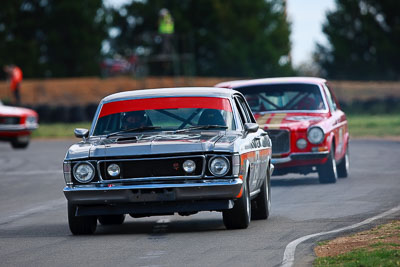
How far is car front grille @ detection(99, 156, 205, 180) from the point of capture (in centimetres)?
973

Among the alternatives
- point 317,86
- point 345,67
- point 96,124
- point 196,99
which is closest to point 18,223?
point 96,124

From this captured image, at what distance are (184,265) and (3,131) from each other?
23065 millimetres

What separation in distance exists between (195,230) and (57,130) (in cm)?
3173

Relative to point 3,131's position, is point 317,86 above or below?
above

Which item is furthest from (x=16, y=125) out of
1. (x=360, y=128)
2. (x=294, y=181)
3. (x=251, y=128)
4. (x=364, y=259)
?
(x=364, y=259)

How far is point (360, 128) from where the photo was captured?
37.4 m

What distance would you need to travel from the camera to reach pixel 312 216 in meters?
11.4

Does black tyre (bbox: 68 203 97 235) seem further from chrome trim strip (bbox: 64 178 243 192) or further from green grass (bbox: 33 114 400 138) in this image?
green grass (bbox: 33 114 400 138)

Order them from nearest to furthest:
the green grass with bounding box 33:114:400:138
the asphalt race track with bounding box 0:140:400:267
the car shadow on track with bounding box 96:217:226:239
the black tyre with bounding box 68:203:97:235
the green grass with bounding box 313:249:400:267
A: 1. the green grass with bounding box 313:249:400:267
2. the asphalt race track with bounding box 0:140:400:267
3. the black tyre with bounding box 68:203:97:235
4. the car shadow on track with bounding box 96:217:226:239
5. the green grass with bounding box 33:114:400:138

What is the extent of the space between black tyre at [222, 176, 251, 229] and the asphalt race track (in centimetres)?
11

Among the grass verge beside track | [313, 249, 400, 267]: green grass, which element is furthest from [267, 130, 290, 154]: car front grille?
[313, 249, 400, 267]: green grass

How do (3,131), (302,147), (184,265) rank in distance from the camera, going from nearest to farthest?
1. (184,265)
2. (302,147)
3. (3,131)

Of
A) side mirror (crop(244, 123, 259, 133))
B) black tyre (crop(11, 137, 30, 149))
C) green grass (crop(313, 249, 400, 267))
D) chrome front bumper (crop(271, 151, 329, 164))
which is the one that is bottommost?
black tyre (crop(11, 137, 30, 149))

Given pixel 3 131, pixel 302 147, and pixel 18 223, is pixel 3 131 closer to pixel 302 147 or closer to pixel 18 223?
pixel 302 147
